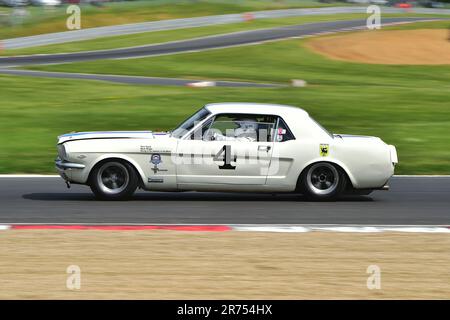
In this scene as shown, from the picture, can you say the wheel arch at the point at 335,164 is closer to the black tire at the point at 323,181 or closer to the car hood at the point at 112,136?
the black tire at the point at 323,181

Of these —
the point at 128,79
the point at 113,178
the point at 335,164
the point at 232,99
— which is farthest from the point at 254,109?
the point at 128,79

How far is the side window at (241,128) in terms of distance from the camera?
11961 millimetres

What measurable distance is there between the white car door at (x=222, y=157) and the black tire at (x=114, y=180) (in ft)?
2.12

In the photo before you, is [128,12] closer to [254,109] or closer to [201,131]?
[254,109]

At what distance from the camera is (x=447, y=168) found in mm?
15875

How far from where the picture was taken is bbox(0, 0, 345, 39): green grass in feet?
155

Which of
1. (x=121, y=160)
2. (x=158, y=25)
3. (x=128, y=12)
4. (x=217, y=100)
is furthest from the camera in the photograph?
(x=128, y=12)

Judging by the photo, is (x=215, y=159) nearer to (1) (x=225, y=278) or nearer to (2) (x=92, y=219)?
(2) (x=92, y=219)

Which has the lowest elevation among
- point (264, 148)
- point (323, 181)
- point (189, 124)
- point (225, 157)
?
point (323, 181)

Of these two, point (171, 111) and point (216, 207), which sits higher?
point (171, 111)

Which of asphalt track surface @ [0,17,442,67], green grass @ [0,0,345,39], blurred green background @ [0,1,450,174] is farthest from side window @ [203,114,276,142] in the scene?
green grass @ [0,0,345,39]

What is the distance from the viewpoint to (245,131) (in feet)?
39.5

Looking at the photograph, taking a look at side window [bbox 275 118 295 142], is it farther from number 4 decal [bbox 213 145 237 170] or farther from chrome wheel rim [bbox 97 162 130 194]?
chrome wheel rim [bbox 97 162 130 194]

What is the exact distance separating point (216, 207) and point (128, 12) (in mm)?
42161
